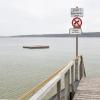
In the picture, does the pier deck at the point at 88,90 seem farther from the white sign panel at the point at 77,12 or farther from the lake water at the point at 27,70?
the lake water at the point at 27,70

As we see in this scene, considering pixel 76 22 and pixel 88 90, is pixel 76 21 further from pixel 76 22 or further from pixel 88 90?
pixel 88 90

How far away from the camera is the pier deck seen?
8.68m

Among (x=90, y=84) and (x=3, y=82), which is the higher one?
(x=90, y=84)

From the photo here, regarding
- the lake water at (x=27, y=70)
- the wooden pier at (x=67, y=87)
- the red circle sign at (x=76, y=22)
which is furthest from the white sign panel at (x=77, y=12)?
the lake water at (x=27, y=70)

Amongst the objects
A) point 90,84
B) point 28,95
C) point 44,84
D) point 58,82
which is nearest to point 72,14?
point 90,84

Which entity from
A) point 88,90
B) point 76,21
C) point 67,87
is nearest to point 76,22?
point 76,21

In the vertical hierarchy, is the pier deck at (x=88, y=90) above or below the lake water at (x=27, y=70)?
above

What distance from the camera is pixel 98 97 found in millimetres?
8641

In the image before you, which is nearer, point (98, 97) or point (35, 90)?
point (35, 90)

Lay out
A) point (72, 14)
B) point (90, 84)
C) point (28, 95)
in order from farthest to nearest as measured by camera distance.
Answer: point (72, 14), point (90, 84), point (28, 95)

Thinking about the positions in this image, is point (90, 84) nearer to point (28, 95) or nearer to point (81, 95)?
point (81, 95)

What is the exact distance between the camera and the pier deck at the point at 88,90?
8.68m

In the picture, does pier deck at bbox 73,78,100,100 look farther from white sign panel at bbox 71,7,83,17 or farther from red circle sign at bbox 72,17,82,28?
white sign panel at bbox 71,7,83,17

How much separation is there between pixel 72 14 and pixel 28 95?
25.5 ft
